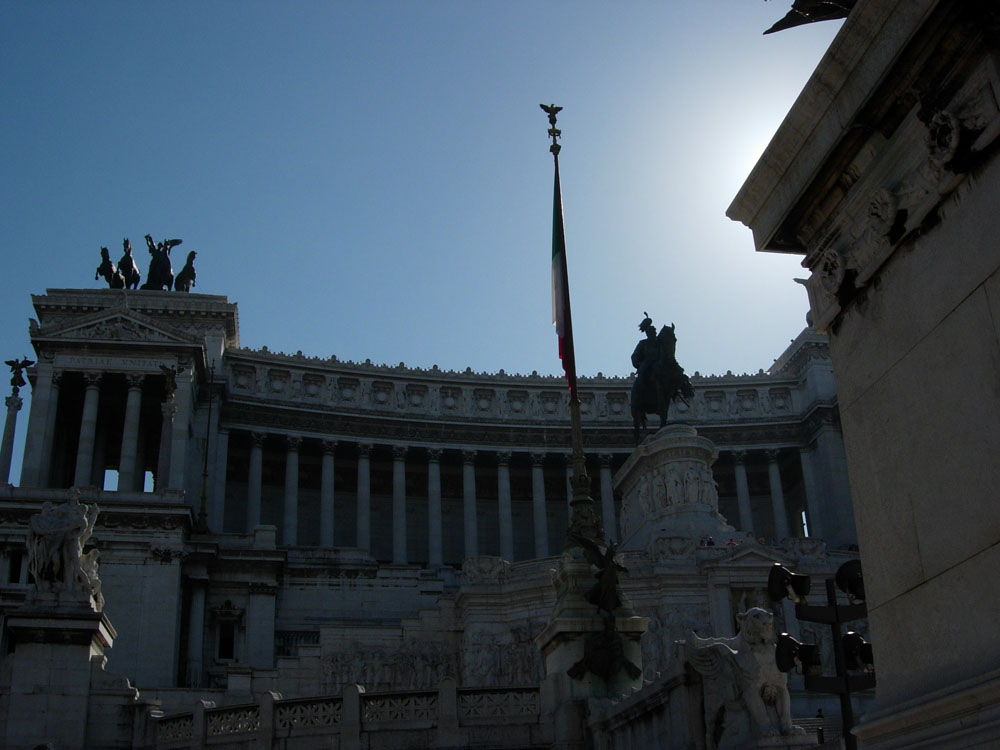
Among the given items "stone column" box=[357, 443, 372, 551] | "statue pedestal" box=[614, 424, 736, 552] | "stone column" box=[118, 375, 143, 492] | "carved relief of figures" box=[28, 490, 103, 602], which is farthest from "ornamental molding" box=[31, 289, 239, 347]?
"carved relief of figures" box=[28, 490, 103, 602]

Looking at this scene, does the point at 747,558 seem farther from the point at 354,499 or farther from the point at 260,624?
the point at 354,499

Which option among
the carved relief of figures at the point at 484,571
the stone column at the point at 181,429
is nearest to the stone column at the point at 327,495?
the stone column at the point at 181,429

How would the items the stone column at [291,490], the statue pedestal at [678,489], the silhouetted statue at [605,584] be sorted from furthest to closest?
the stone column at [291,490] → the statue pedestal at [678,489] → the silhouetted statue at [605,584]

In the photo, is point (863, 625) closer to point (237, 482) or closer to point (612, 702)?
point (612, 702)

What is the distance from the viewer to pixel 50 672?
23266 mm

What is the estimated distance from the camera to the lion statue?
13.2 meters

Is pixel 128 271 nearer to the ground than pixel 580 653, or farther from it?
farther from it

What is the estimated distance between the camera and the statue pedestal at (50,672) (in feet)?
74.6

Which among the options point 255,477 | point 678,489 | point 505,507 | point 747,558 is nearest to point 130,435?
point 255,477

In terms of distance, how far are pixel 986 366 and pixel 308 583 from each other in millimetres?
45170

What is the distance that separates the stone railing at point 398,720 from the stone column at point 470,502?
1728 inches

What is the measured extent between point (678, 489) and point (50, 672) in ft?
87.0

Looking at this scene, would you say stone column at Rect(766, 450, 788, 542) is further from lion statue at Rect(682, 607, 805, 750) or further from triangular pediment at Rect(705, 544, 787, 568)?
lion statue at Rect(682, 607, 805, 750)

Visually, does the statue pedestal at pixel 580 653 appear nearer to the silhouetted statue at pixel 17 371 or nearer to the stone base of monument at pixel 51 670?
the stone base of monument at pixel 51 670
